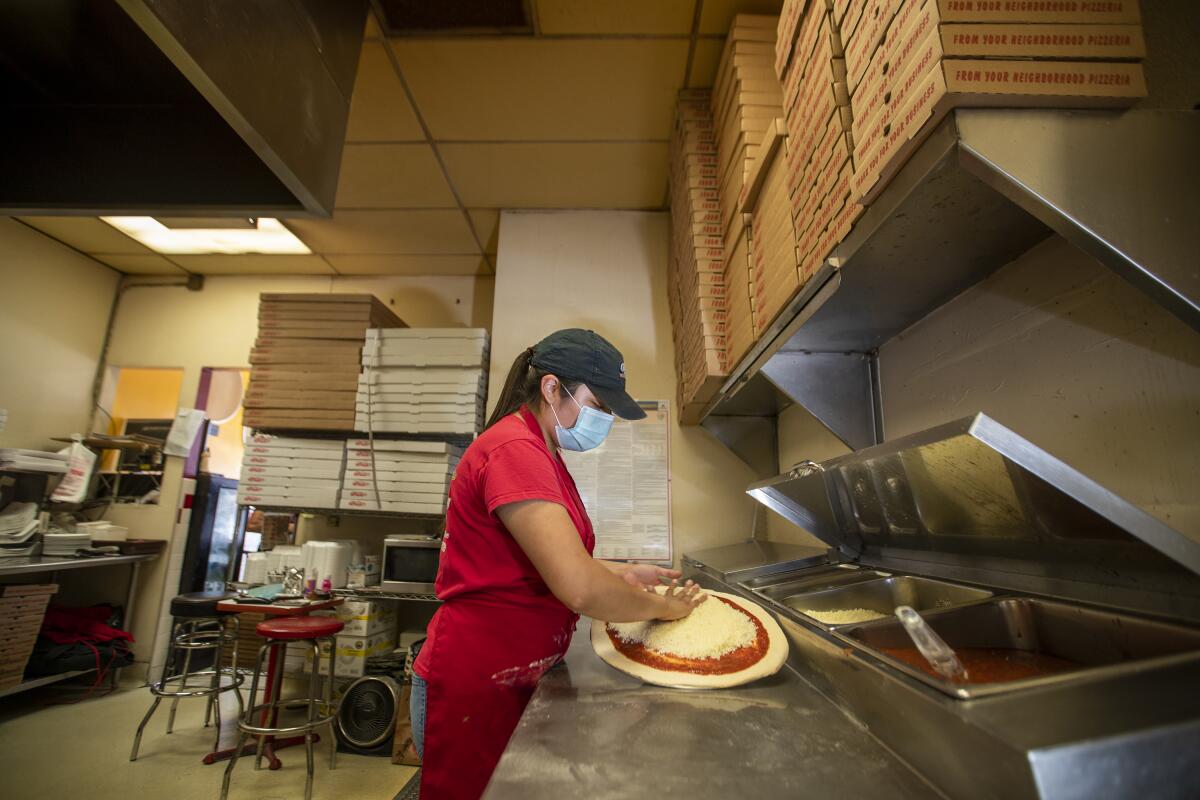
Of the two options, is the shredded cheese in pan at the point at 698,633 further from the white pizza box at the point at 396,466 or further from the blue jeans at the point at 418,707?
the white pizza box at the point at 396,466

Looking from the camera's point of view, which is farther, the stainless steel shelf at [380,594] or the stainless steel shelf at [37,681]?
the stainless steel shelf at [37,681]

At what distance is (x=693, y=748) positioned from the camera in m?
0.86

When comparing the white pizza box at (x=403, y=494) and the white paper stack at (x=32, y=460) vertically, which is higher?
the white paper stack at (x=32, y=460)

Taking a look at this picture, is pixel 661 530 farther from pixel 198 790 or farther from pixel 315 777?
pixel 198 790

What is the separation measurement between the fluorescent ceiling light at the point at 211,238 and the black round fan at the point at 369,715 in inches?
124

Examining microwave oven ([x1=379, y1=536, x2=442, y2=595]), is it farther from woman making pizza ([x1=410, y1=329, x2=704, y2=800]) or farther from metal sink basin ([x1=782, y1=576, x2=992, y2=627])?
metal sink basin ([x1=782, y1=576, x2=992, y2=627])

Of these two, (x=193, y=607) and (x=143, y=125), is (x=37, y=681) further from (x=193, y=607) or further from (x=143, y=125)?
(x=143, y=125)

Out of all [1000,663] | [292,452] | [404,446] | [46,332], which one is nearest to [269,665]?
[292,452]

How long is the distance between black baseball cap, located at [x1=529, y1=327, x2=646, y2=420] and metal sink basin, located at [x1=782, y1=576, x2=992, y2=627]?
846mm

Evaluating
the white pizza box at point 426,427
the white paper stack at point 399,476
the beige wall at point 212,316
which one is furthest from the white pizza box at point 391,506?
the beige wall at point 212,316

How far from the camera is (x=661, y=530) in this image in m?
3.14

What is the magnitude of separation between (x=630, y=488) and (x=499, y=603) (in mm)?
2001

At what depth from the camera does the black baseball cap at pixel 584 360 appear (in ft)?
4.79

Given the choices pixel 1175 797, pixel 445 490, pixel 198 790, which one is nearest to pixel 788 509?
pixel 1175 797
